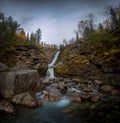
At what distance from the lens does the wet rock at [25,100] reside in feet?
38.0

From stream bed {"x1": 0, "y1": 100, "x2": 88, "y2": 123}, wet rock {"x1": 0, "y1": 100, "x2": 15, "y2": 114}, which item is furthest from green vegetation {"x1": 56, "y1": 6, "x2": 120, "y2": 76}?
wet rock {"x1": 0, "y1": 100, "x2": 15, "y2": 114}

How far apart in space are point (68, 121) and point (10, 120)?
3.64m

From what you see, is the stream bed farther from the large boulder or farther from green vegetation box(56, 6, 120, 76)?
green vegetation box(56, 6, 120, 76)

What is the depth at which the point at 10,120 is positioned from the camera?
30.0 ft

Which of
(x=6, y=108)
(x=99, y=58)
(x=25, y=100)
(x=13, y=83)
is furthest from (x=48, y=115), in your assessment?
(x=99, y=58)

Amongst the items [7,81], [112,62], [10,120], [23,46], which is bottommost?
[10,120]

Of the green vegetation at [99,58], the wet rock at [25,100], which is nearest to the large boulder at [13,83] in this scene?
the wet rock at [25,100]

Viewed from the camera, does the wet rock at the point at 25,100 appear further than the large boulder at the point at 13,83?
No

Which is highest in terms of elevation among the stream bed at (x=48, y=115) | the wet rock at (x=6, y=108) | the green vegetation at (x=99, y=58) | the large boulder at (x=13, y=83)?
the green vegetation at (x=99, y=58)

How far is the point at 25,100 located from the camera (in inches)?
468

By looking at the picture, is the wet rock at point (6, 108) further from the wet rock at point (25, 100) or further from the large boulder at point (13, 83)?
the large boulder at point (13, 83)

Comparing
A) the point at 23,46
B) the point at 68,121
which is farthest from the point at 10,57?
the point at 68,121

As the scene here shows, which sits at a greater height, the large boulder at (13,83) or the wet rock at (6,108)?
the large boulder at (13,83)

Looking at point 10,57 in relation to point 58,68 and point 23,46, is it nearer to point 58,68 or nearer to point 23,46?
point 23,46
